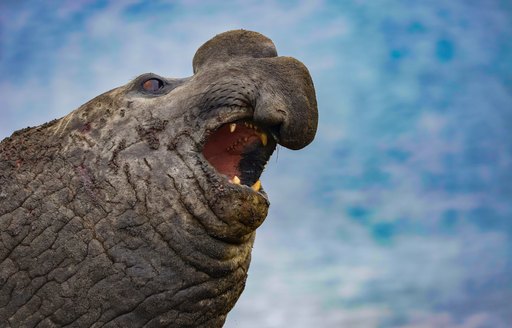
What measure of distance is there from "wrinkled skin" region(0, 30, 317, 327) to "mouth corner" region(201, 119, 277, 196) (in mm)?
94

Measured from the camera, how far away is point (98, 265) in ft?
16.8

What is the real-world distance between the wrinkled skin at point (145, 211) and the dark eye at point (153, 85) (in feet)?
0.67

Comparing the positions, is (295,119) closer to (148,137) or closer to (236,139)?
(236,139)

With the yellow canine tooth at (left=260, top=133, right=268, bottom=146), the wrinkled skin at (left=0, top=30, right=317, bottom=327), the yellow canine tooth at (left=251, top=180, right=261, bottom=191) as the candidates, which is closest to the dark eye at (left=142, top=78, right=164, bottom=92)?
the wrinkled skin at (left=0, top=30, right=317, bottom=327)

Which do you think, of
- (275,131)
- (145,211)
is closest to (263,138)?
(275,131)

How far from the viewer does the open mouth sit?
17.5 feet

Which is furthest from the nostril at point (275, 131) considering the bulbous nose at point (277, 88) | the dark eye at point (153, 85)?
the dark eye at point (153, 85)

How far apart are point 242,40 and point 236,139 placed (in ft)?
2.77

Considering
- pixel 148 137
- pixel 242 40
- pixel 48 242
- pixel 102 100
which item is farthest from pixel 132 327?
pixel 242 40

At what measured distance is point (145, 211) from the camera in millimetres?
5043

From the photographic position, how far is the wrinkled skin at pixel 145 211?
198 inches

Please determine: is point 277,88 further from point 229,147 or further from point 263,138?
point 229,147

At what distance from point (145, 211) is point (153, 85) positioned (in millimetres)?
1187

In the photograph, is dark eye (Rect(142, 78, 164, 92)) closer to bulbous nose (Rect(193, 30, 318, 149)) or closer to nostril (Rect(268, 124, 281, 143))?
bulbous nose (Rect(193, 30, 318, 149))
